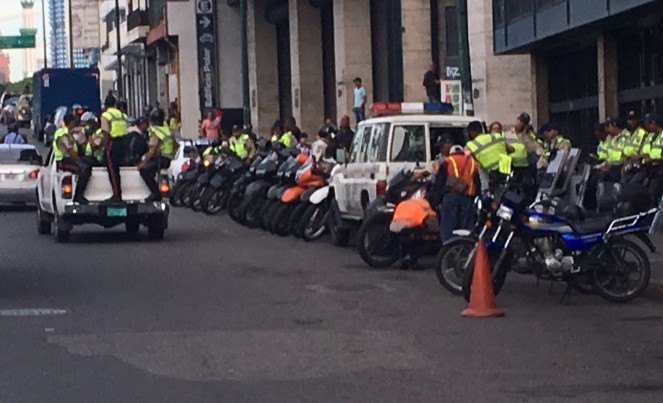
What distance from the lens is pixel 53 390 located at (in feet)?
35.4

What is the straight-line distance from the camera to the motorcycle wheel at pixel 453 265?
1627cm

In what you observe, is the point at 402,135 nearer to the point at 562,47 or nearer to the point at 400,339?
the point at 400,339

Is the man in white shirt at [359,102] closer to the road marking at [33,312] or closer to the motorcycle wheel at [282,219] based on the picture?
the motorcycle wheel at [282,219]

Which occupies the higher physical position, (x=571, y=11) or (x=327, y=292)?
(x=571, y=11)

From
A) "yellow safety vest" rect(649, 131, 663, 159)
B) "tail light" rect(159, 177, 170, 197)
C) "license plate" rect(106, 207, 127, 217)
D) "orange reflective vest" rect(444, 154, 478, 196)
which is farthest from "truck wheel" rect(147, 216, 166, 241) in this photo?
"yellow safety vest" rect(649, 131, 663, 159)

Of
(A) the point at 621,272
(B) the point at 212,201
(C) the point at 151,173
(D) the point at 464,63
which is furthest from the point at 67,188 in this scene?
(A) the point at 621,272

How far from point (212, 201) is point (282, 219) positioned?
622cm

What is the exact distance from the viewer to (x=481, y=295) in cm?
1474

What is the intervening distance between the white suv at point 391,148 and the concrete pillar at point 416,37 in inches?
797

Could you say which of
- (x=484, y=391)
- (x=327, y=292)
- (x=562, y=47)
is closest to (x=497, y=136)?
(x=327, y=292)

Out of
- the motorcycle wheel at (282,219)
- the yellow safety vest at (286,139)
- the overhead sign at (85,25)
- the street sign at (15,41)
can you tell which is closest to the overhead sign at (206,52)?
the yellow safety vest at (286,139)

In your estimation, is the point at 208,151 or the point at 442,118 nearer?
the point at 442,118

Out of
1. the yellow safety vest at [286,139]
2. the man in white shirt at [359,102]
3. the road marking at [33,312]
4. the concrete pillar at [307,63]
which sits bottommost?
the road marking at [33,312]

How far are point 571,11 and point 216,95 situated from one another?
121ft
